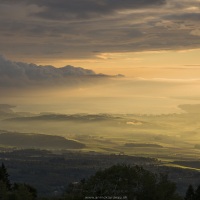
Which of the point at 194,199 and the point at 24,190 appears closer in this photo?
the point at 24,190

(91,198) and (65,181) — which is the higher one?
(91,198)

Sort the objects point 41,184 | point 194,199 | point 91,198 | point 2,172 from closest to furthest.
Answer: point 91,198 → point 194,199 → point 2,172 → point 41,184

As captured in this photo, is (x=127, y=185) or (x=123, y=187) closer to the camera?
(x=123, y=187)

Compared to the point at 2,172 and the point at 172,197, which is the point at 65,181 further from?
the point at 172,197

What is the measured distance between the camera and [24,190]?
216 ft

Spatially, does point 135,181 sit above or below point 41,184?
above

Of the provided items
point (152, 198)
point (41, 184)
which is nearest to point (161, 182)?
point (152, 198)

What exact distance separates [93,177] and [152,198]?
7.42m

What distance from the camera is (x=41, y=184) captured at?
177 metres

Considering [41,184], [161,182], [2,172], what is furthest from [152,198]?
[41,184]

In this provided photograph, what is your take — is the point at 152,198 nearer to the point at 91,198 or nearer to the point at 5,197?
the point at 91,198

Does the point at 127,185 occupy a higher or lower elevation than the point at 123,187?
higher

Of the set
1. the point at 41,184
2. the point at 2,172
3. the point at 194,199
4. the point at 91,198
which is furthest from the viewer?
the point at 41,184

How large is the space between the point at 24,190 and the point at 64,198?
4910 millimetres
